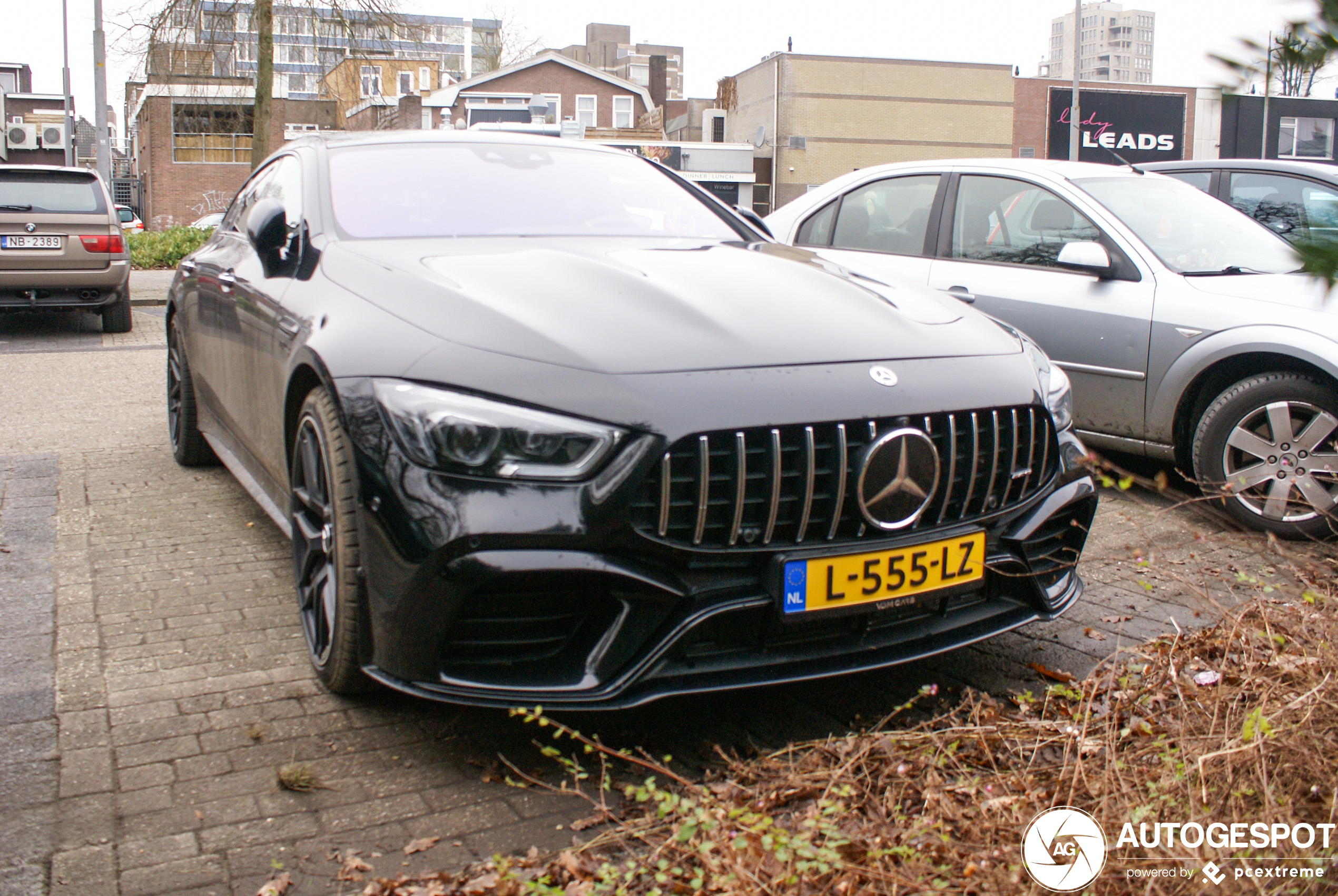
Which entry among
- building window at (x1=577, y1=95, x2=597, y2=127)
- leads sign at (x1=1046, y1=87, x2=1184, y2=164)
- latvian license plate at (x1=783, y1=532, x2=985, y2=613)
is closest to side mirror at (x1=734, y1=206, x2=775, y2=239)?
latvian license plate at (x1=783, y1=532, x2=985, y2=613)

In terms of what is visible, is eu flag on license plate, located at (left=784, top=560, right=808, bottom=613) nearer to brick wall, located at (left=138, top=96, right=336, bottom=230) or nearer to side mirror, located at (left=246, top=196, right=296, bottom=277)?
side mirror, located at (left=246, top=196, right=296, bottom=277)

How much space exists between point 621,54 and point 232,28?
2749 inches

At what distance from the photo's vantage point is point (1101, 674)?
311 cm

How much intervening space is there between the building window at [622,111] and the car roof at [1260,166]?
5234 cm

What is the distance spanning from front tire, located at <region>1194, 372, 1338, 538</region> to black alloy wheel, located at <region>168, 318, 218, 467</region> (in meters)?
4.40

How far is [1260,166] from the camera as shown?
708 cm

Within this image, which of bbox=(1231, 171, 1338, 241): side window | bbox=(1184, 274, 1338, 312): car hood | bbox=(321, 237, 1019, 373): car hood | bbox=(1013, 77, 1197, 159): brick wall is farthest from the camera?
bbox=(1013, 77, 1197, 159): brick wall

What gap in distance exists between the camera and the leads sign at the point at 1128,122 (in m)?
54.8

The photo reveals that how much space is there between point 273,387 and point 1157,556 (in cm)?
308

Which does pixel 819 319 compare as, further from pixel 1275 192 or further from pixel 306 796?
pixel 1275 192

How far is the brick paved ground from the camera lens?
240cm

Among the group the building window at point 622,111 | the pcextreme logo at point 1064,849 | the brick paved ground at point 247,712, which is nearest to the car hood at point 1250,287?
the brick paved ground at point 247,712

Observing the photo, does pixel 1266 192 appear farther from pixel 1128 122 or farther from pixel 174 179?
pixel 174 179

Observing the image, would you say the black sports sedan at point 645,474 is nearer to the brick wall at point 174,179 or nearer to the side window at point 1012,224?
the side window at point 1012,224
